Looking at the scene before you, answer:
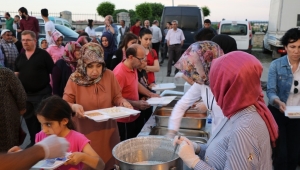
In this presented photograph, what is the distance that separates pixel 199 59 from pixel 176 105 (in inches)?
16.2

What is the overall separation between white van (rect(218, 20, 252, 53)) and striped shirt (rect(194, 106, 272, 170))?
12.1m

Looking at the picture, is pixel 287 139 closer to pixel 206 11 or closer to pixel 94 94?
pixel 94 94

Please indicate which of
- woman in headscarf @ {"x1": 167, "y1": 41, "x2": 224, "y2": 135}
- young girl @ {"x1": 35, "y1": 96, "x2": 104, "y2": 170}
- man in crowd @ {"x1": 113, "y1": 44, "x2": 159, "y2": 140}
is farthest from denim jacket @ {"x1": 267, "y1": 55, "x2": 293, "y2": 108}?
young girl @ {"x1": 35, "y1": 96, "x2": 104, "y2": 170}

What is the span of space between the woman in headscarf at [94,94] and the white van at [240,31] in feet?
37.4

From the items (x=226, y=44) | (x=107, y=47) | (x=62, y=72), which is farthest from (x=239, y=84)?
(x=107, y=47)

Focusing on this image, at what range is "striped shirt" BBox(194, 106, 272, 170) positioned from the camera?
1.21 meters

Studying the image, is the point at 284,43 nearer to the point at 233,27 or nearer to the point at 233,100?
the point at 233,100

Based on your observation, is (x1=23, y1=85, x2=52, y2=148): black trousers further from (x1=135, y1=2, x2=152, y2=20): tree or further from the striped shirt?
(x1=135, y1=2, x2=152, y2=20): tree

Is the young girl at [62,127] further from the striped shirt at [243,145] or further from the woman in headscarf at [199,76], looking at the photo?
the striped shirt at [243,145]

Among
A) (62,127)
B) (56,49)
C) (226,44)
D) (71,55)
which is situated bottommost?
(62,127)

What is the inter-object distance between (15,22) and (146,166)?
10.5 metres

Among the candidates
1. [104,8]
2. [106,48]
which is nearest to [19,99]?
[106,48]

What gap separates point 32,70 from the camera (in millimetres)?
3719

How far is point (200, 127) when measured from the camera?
254cm
